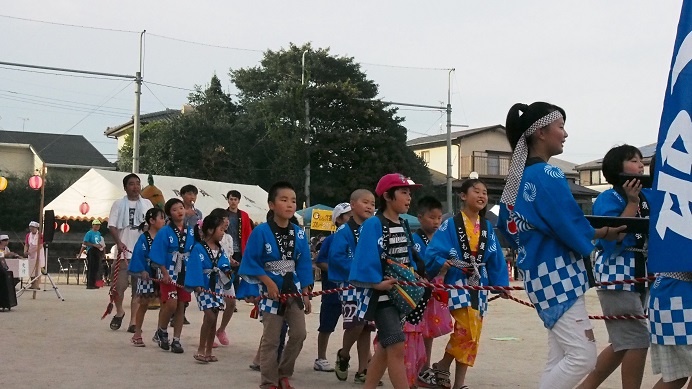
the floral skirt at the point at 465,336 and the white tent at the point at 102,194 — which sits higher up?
the white tent at the point at 102,194

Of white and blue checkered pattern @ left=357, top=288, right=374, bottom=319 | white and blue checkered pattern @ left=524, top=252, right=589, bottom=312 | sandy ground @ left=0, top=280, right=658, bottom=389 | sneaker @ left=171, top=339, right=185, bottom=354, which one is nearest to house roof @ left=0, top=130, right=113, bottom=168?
sandy ground @ left=0, top=280, right=658, bottom=389

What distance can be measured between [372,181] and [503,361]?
1195 inches

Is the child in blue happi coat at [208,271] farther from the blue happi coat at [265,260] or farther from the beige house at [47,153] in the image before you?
the beige house at [47,153]

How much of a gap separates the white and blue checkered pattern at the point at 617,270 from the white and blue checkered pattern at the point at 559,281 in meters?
1.07

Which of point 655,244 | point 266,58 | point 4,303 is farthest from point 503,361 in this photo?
point 266,58

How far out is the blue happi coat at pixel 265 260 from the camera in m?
6.60

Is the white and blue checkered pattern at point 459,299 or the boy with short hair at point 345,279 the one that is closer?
the white and blue checkered pattern at point 459,299

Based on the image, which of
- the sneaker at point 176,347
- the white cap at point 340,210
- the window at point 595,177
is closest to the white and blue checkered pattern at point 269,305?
the white cap at point 340,210

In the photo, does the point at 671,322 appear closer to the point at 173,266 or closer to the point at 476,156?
the point at 173,266

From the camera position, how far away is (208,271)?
8.79m

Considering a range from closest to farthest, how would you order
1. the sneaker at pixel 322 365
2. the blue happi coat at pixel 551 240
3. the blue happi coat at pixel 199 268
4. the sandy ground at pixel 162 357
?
the blue happi coat at pixel 551 240 → the sandy ground at pixel 162 357 → the sneaker at pixel 322 365 → the blue happi coat at pixel 199 268

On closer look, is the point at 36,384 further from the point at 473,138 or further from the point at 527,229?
the point at 473,138

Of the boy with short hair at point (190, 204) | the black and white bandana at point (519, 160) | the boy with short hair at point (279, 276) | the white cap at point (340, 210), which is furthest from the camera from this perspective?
the boy with short hair at point (190, 204)

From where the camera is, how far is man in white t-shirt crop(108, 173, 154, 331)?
11.0 m
